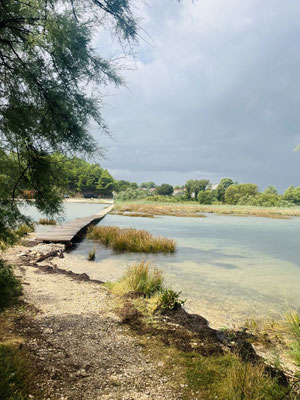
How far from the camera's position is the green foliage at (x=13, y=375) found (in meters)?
2.50

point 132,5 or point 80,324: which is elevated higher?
point 132,5

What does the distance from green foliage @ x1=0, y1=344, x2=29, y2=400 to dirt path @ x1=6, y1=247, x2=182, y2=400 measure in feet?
0.53

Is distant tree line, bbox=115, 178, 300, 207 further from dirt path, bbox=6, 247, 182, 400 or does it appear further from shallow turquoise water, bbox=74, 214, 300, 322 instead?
dirt path, bbox=6, 247, 182, 400

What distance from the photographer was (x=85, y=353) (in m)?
3.79

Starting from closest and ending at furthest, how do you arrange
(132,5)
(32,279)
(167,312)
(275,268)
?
1. (132,5)
2. (167,312)
3. (32,279)
4. (275,268)

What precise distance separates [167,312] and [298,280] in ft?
26.1

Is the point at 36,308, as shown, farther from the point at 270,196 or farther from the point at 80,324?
the point at 270,196

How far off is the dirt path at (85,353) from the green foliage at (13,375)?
6.4 inches

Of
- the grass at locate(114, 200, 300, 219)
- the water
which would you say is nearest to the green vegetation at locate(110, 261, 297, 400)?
the water

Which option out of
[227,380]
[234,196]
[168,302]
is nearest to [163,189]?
[234,196]

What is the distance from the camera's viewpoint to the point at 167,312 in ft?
18.7

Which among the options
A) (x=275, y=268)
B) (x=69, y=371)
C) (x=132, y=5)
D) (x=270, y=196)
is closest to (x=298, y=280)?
(x=275, y=268)

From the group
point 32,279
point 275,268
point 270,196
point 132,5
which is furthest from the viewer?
point 270,196

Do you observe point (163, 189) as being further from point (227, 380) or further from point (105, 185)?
point (227, 380)
